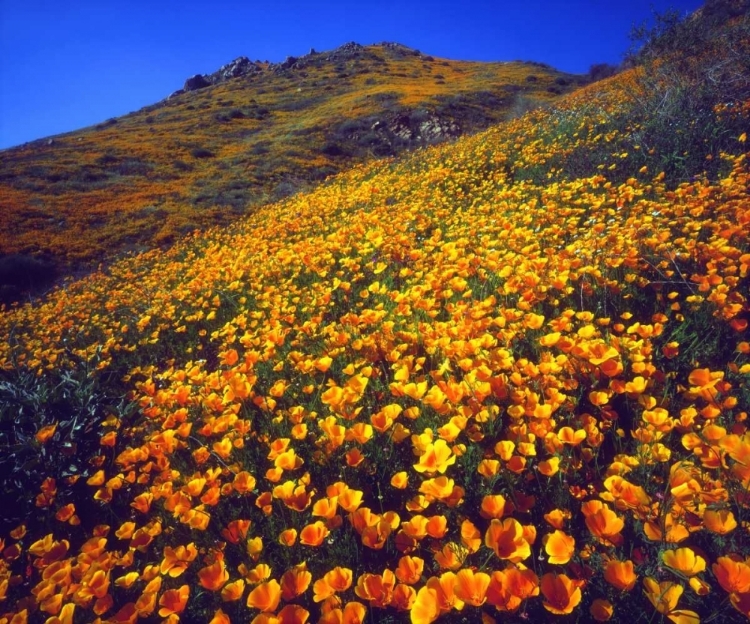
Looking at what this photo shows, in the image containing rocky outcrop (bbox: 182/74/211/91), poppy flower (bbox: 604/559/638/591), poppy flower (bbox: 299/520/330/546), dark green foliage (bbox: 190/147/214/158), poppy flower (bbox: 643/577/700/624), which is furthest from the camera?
rocky outcrop (bbox: 182/74/211/91)

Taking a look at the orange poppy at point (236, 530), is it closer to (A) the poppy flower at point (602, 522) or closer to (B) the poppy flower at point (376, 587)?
(B) the poppy flower at point (376, 587)

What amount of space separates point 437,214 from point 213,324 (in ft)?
10.3

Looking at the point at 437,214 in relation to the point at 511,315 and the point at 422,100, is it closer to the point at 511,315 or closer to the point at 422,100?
the point at 511,315

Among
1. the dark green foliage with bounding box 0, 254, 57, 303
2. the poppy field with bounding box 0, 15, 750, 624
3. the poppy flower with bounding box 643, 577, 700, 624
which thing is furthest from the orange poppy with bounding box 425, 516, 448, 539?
the dark green foliage with bounding box 0, 254, 57, 303

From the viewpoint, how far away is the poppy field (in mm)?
1417

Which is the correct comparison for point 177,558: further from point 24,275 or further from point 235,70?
point 235,70

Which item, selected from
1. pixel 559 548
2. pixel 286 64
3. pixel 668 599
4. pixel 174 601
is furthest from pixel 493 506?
pixel 286 64

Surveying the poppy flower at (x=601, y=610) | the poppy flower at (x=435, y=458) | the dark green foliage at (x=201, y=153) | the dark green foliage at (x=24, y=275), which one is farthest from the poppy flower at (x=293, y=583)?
the dark green foliage at (x=201, y=153)

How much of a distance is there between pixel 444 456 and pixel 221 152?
25111 millimetres

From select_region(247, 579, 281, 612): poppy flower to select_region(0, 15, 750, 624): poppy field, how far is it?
0.01m

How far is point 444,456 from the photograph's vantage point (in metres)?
1.75

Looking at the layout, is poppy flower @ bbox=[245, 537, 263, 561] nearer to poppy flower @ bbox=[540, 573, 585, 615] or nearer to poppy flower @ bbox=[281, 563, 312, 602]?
poppy flower @ bbox=[281, 563, 312, 602]

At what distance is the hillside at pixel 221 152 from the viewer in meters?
13.5

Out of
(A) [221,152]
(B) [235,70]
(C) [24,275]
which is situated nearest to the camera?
(C) [24,275]
